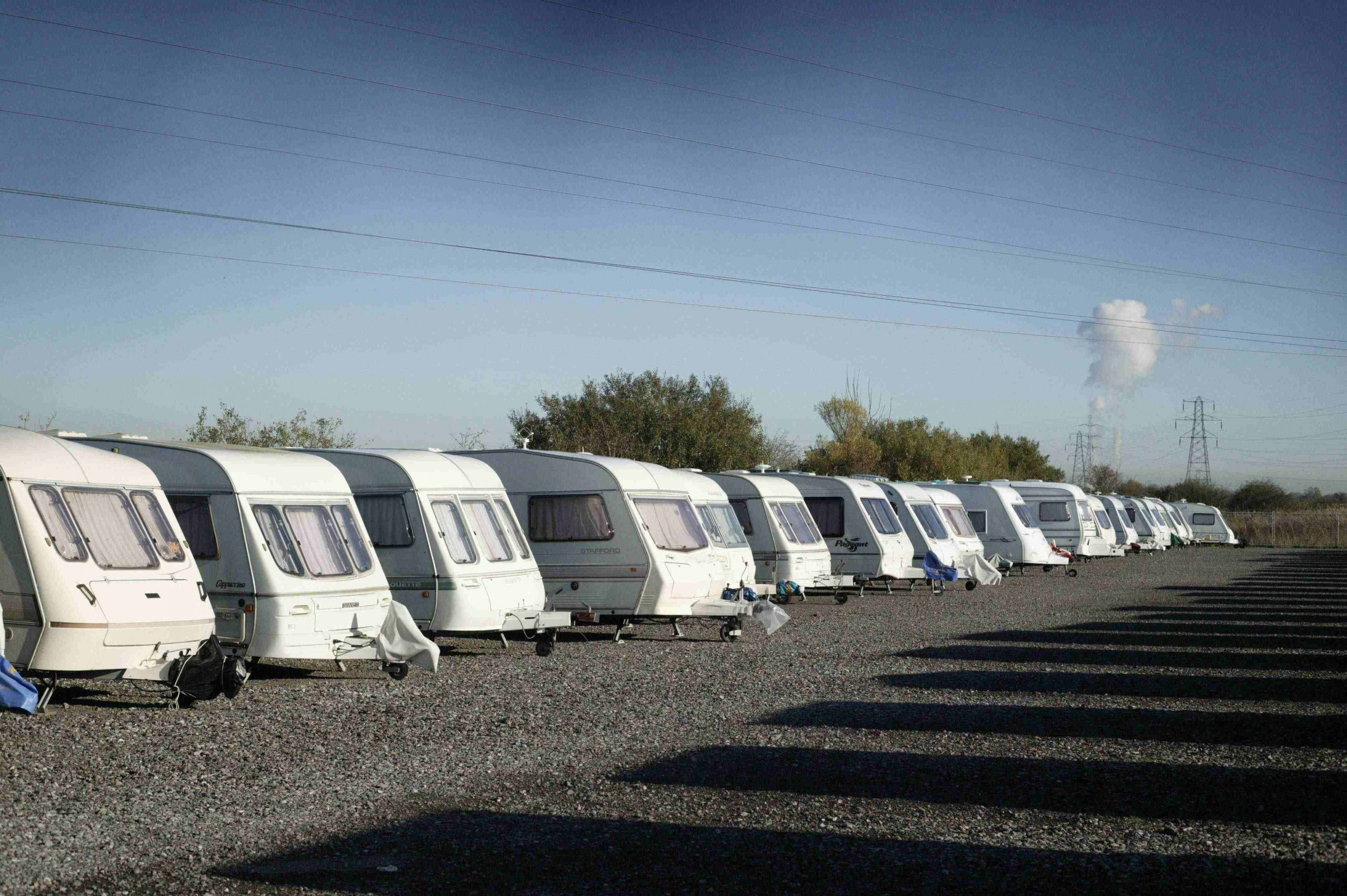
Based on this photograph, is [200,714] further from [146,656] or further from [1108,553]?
[1108,553]

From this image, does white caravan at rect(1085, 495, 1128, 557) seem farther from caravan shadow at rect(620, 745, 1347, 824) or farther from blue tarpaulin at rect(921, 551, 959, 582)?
caravan shadow at rect(620, 745, 1347, 824)

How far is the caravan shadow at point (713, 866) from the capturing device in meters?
6.66

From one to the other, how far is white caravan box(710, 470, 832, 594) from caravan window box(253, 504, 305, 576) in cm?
1176

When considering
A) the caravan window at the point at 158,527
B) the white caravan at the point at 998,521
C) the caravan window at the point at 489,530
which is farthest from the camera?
the white caravan at the point at 998,521

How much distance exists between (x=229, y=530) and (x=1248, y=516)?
92875 millimetres

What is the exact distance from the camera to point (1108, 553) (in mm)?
46594

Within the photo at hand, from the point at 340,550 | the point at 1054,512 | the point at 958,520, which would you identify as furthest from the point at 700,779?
the point at 1054,512

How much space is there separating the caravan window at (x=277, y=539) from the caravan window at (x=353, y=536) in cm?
76

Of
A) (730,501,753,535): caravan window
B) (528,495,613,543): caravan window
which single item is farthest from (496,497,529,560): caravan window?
(730,501,753,535): caravan window

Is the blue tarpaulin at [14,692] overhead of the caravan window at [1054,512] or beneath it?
beneath

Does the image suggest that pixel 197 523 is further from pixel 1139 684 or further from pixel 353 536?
pixel 1139 684

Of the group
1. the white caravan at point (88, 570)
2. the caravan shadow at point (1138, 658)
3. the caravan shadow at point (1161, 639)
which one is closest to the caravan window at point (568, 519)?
the caravan shadow at point (1138, 658)

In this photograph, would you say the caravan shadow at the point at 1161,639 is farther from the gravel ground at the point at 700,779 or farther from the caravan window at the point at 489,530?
the caravan window at the point at 489,530

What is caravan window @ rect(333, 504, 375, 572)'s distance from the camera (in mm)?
14500
